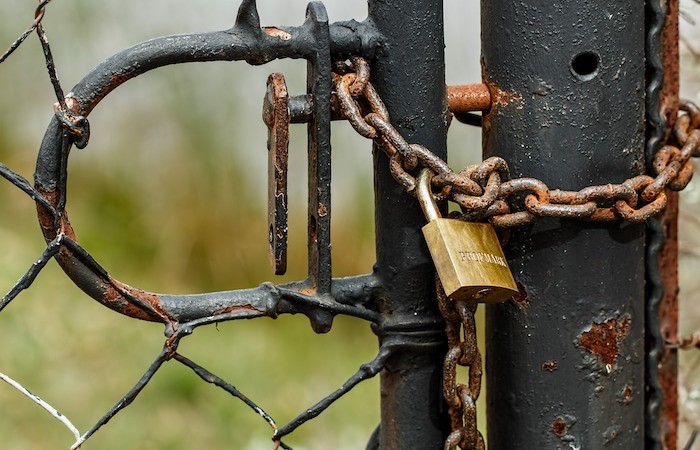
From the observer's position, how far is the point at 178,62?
2.80 feet

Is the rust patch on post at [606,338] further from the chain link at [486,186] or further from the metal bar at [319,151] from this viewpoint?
the metal bar at [319,151]

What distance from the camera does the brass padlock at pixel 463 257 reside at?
0.85m

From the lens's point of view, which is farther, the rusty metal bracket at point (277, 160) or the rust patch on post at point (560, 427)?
the rust patch on post at point (560, 427)

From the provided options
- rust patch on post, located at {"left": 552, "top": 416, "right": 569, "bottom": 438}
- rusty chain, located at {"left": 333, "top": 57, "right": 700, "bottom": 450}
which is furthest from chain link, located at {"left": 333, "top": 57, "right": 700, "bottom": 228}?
rust patch on post, located at {"left": 552, "top": 416, "right": 569, "bottom": 438}

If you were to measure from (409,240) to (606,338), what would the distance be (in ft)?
0.71

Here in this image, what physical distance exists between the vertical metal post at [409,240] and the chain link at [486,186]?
0.04 meters

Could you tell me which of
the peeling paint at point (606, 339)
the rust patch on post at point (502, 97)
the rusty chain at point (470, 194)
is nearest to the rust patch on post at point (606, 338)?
the peeling paint at point (606, 339)

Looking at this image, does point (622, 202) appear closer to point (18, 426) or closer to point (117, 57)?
point (117, 57)

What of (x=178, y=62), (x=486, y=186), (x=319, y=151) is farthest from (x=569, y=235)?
(x=178, y=62)

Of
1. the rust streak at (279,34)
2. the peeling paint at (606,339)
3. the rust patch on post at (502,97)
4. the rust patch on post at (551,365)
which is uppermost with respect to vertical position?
the rust streak at (279,34)

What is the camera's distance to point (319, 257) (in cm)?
89

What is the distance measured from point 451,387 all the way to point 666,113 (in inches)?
14.0

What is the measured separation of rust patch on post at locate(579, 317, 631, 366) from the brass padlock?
12 centimetres

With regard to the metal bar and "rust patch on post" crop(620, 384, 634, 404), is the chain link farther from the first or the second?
"rust patch on post" crop(620, 384, 634, 404)
